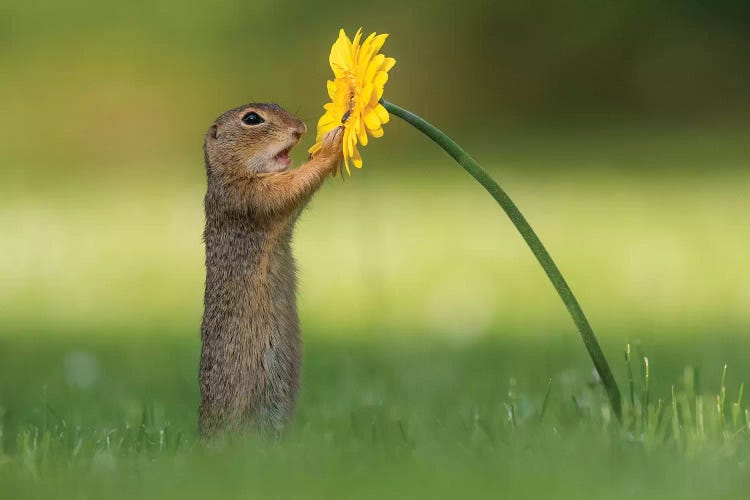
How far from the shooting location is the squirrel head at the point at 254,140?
5098 millimetres

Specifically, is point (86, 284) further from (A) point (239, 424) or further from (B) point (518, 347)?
(A) point (239, 424)

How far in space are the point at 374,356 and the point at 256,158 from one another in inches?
106

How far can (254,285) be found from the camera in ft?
15.7

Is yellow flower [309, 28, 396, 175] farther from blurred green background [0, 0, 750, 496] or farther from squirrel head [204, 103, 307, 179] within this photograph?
blurred green background [0, 0, 750, 496]

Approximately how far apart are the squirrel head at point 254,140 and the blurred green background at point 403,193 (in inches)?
48.0

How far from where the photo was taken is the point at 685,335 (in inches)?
309

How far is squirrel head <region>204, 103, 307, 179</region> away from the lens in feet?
16.7

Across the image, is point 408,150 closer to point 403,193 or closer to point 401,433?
point 403,193

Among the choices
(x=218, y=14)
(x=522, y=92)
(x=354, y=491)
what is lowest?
(x=354, y=491)

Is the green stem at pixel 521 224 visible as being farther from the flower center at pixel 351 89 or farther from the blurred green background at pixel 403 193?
the blurred green background at pixel 403 193

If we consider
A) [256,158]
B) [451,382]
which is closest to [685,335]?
[451,382]

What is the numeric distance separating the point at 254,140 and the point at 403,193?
33.5 feet

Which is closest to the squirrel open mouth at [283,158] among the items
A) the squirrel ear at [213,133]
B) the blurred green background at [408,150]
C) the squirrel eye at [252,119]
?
the squirrel eye at [252,119]

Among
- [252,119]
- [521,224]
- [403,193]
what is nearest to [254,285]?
[252,119]
